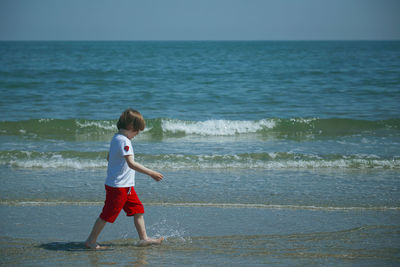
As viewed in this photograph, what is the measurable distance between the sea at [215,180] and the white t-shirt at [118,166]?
661mm

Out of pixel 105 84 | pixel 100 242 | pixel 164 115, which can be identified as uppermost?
pixel 105 84

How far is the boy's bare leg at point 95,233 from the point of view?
12.7ft

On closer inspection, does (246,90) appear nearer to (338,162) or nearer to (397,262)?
(338,162)

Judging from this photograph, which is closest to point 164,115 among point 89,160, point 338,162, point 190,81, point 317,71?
point 89,160

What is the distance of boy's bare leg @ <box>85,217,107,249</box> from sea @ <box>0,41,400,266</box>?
0.41 ft

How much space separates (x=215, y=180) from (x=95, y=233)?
3020 mm

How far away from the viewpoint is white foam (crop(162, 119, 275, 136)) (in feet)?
38.2

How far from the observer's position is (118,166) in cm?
387

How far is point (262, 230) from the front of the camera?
4.42 meters

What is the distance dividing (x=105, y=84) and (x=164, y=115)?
7.99 m

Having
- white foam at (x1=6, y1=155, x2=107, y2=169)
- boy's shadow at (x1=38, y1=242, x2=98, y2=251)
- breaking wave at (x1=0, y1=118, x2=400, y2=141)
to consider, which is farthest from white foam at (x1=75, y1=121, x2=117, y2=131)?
boy's shadow at (x1=38, y1=242, x2=98, y2=251)

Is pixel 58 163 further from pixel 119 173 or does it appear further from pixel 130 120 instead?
pixel 130 120

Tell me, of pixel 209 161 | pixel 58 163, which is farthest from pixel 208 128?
pixel 58 163

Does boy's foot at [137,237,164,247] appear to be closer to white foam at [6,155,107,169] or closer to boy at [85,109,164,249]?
boy at [85,109,164,249]
